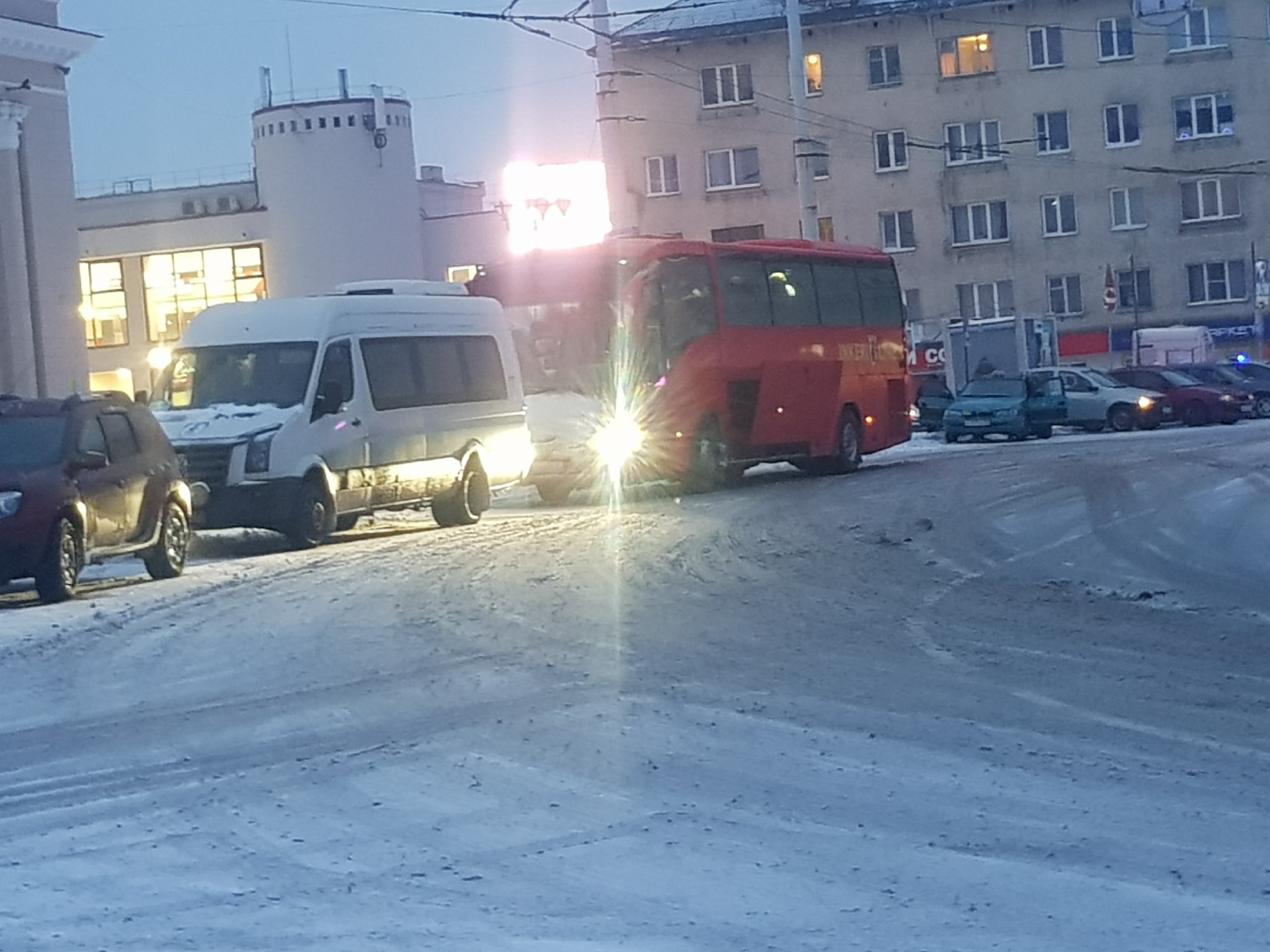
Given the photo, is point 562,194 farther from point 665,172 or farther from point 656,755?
point 656,755

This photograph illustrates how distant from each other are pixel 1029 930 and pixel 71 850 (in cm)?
356

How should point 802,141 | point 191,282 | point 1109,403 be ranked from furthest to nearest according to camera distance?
point 191,282
point 1109,403
point 802,141

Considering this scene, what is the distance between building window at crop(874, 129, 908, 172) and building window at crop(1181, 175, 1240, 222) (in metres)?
9.25

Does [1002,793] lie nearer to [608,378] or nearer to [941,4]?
[608,378]

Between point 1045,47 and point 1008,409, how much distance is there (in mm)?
27140

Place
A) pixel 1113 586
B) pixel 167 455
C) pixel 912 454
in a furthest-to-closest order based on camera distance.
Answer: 1. pixel 912 454
2. pixel 167 455
3. pixel 1113 586

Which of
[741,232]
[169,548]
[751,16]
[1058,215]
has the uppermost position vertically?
[751,16]

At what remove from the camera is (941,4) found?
215ft

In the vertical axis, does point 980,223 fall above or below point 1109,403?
above

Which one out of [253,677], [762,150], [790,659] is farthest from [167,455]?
[762,150]

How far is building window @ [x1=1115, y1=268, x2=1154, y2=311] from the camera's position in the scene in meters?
65.0

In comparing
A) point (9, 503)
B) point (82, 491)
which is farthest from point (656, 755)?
point (82, 491)

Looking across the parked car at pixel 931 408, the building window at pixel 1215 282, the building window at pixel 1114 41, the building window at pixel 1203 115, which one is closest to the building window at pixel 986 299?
the building window at pixel 1215 282

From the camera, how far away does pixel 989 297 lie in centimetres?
6619
